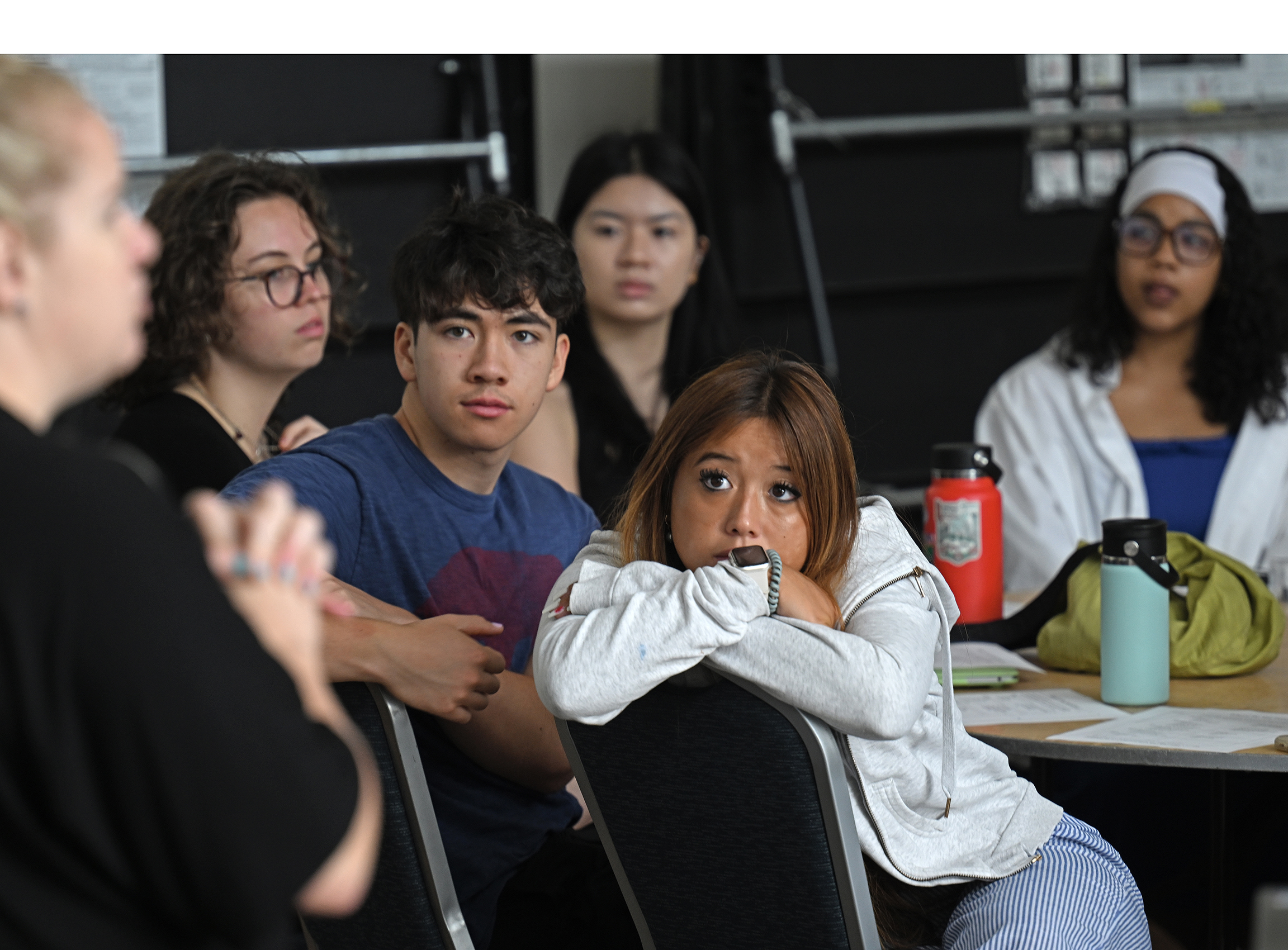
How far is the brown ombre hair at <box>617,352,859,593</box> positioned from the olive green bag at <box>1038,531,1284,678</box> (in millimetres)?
520

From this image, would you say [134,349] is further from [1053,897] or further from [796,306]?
[796,306]

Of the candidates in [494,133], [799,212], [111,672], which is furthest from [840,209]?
[111,672]

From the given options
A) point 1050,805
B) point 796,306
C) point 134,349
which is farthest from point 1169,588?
point 796,306

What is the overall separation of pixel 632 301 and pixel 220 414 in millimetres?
923

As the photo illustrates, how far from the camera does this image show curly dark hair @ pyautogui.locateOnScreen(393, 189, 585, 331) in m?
1.54

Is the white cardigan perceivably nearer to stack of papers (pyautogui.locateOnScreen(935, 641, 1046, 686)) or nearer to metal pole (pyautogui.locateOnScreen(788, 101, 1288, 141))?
A: stack of papers (pyautogui.locateOnScreen(935, 641, 1046, 686))

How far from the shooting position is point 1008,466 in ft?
8.63

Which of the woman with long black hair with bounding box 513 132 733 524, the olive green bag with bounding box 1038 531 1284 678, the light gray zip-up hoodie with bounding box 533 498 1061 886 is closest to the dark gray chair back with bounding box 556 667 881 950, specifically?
the light gray zip-up hoodie with bounding box 533 498 1061 886

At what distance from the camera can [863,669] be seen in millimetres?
1097

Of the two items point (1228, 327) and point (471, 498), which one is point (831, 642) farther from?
point (1228, 327)

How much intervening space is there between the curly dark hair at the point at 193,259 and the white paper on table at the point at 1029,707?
3.96ft

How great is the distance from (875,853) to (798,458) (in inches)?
15.3

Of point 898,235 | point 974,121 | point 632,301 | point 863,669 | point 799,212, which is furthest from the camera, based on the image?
point 898,235

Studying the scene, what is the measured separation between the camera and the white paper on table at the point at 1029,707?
4.82ft
